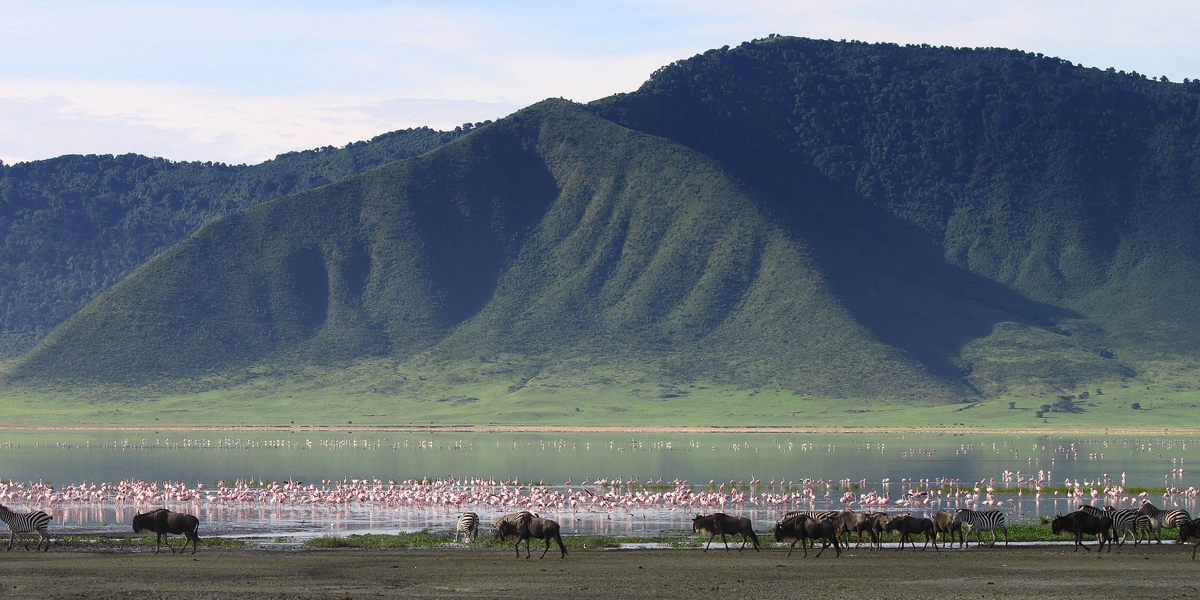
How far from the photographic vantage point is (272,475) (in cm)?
7038

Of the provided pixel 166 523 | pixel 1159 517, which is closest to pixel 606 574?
pixel 166 523

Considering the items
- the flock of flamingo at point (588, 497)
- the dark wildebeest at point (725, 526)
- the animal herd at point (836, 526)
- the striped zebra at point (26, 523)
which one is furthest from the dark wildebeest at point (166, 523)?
the flock of flamingo at point (588, 497)

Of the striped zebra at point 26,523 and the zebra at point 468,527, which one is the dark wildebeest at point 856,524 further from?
the striped zebra at point 26,523

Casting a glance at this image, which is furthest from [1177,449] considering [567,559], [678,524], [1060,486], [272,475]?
[567,559]

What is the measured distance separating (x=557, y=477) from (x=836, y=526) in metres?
36.1

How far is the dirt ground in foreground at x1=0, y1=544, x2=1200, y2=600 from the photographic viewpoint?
26.1 meters

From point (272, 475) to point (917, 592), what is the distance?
157ft

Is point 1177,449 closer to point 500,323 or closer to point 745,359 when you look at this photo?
point 745,359

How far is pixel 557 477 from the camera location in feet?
225

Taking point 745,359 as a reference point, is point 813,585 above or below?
below

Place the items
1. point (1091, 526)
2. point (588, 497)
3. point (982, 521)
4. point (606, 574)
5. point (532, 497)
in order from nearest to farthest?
point (606, 574) → point (1091, 526) → point (982, 521) → point (532, 497) → point (588, 497)

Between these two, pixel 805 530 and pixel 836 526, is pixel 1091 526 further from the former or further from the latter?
pixel 805 530

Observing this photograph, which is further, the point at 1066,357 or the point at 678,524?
the point at 1066,357

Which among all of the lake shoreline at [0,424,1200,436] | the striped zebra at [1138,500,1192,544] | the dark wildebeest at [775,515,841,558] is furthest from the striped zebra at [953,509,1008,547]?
the lake shoreline at [0,424,1200,436]
